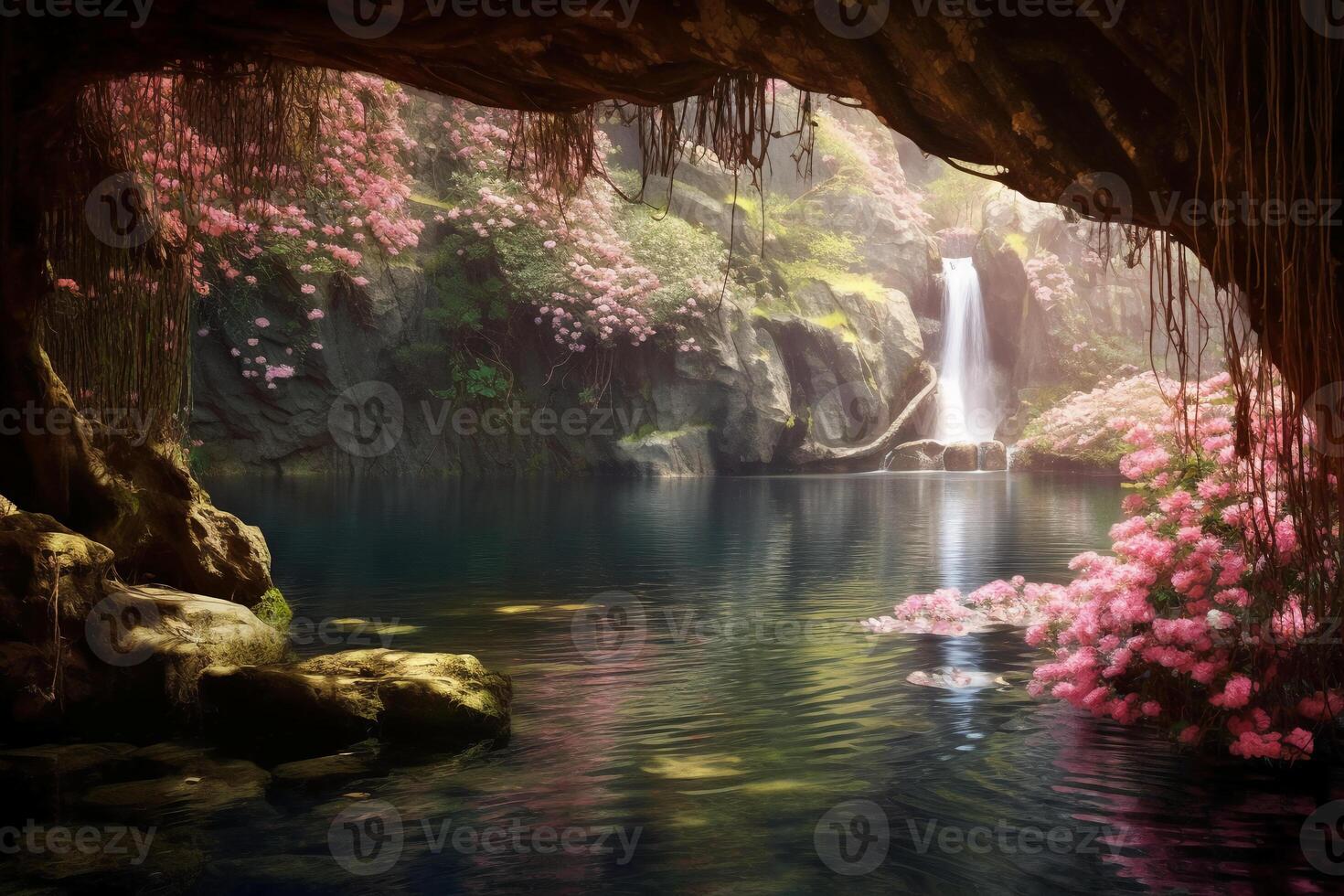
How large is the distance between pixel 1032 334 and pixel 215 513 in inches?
1256

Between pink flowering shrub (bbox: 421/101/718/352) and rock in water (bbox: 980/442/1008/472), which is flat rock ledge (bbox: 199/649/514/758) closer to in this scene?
pink flowering shrub (bbox: 421/101/718/352)

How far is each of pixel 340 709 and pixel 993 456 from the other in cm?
2953

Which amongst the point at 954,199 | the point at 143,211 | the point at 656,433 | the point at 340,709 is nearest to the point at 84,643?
the point at 340,709

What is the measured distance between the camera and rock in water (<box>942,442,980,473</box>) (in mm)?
32562

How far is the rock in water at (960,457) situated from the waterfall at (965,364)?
1.89 meters

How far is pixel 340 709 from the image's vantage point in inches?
227

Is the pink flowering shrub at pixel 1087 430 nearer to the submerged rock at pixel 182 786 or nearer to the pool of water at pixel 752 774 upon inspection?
the pool of water at pixel 752 774

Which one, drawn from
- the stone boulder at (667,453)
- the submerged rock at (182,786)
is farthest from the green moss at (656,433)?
the submerged rock at (182,786)

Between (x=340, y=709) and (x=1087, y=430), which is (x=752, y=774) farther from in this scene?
(x=1087, y=430)

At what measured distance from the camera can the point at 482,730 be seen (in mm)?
5809

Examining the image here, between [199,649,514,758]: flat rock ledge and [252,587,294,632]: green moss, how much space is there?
2.83 metres

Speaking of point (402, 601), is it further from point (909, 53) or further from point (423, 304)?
point (423, 304)

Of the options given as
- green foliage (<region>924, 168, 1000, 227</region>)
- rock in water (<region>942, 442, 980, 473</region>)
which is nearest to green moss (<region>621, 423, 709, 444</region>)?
rock in water (<region>942, 442, 980, 473</region>)

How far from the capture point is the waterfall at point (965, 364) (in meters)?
35.3
